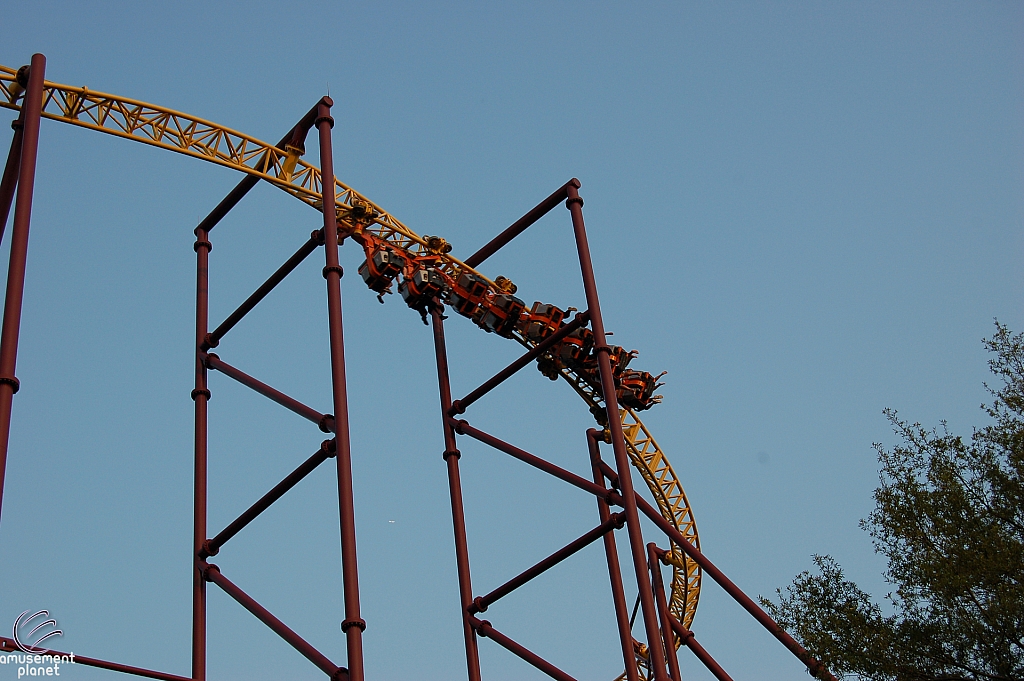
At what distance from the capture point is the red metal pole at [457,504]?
33.4ft

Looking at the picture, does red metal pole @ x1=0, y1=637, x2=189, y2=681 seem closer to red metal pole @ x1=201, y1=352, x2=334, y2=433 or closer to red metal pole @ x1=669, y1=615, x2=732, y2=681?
red metal pole @ x1=201, y1=352, x2=334, y2=433

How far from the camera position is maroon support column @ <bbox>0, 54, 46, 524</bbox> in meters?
6.97

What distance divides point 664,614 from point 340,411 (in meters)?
7.16

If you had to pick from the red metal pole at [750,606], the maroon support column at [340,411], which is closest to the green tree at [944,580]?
the red metal pole at [750,606]

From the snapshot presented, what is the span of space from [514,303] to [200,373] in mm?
5205

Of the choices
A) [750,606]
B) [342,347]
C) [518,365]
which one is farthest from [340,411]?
[750,606]

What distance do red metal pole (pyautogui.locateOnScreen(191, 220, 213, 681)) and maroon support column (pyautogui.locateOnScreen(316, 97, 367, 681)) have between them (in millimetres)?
1725

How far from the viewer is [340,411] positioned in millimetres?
7941

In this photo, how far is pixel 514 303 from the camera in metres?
14.4

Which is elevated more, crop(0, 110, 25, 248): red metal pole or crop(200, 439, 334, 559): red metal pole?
crop(0, 110, 25, 248): red metal pole

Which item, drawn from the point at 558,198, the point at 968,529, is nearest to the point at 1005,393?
the point at 968,529

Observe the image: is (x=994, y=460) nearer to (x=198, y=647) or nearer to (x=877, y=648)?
(x=877, y=648)

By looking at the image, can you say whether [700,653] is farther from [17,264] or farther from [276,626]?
[17,264]

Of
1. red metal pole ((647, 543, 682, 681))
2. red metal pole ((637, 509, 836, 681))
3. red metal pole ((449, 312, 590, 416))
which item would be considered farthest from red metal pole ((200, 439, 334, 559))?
red metal pole ((647, 543, 682, 681))
